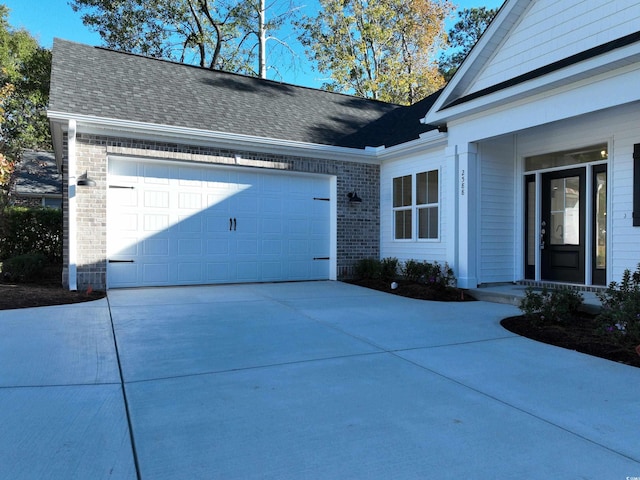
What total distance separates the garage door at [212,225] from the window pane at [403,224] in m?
1.63

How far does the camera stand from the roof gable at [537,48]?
19.5 feet

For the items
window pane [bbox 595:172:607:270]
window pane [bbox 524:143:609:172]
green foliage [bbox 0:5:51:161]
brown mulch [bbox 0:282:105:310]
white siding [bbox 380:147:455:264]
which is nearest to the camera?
brown mulch [bbox 0:282:105:310]

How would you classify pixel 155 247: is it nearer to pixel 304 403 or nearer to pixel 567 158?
pixel 304 403

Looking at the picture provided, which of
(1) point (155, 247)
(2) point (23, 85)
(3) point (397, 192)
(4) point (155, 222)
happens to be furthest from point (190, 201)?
(2) point (23, 85)

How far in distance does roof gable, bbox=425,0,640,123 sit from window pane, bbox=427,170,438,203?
1.19 metres

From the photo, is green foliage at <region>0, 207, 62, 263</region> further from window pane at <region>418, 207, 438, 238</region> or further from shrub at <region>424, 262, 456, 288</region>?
shrub at <region>424, 262, 456, 288</region>

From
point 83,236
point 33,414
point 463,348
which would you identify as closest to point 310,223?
point 83,236

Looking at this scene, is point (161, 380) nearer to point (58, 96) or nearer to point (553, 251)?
point (58, 96)

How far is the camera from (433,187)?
9.34 metres

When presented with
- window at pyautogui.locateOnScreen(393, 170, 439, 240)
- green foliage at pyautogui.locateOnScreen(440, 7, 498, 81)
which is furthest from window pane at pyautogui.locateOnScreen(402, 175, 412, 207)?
green foliage at pyautogui.locateOnScreen(440, 7, 498, 81)

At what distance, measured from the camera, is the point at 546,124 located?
22.4 feet

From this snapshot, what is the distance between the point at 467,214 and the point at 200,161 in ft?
17.2

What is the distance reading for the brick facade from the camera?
311 inches

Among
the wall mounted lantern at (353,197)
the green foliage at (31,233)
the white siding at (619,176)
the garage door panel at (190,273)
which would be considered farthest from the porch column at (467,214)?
the green foliage at (31,233)
